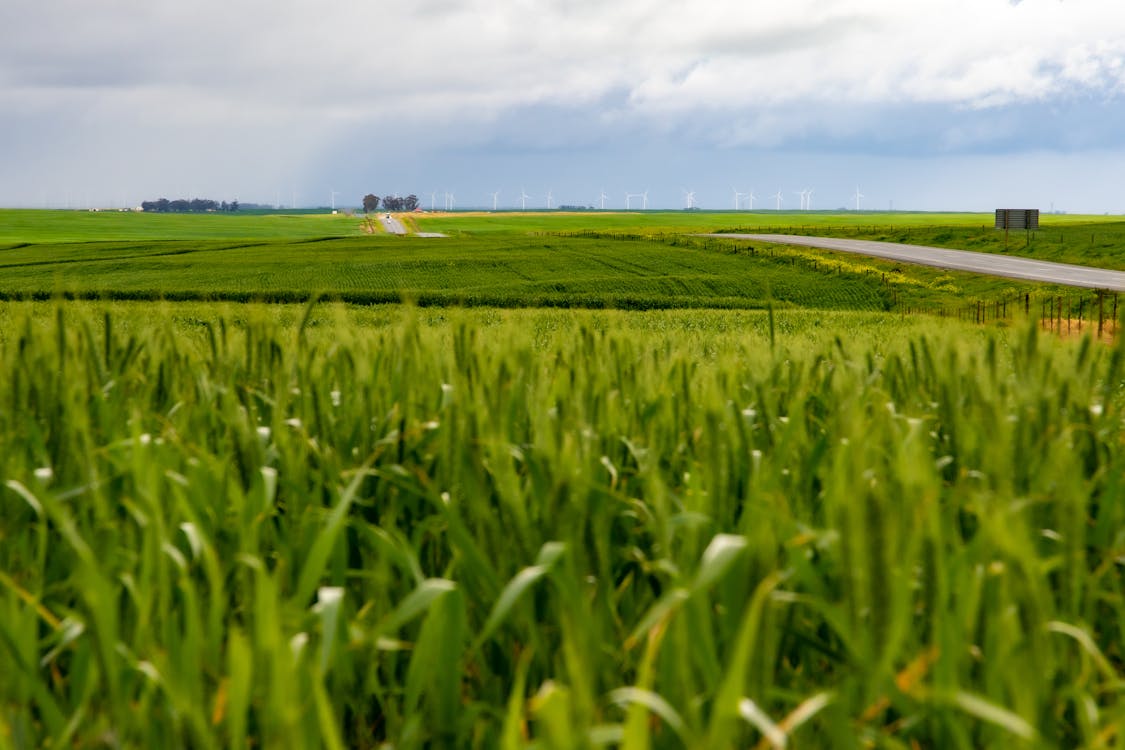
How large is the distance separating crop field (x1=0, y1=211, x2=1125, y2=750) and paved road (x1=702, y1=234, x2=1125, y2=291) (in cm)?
4458

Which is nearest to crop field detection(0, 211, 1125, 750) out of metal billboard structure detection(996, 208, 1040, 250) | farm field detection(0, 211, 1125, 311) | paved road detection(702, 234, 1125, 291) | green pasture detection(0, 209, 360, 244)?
farm field detection(0, 211, 1125, 311)

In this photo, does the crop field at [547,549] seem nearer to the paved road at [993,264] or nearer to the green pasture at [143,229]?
the paved road at [993,264]

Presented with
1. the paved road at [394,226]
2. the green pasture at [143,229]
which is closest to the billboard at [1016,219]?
the green pasture at [143,229]

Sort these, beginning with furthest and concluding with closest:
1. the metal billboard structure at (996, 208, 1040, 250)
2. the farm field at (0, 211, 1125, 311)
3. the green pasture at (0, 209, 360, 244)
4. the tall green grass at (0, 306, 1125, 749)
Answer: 1. the green pasture at (0, 209, 360, 244)
2. the metal billboard structure at (996, 208, 1040, 250)
3. the farm field at (0, 211, 1125, 311)
4. the tall green grass at (0, 306, 1125, 749)

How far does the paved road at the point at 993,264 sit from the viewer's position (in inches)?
1876

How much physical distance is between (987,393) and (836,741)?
39.6 inches

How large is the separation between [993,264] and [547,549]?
6352 cm

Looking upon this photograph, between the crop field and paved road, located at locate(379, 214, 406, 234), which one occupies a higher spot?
paved road, located at locate(379, 214, 406, 234)

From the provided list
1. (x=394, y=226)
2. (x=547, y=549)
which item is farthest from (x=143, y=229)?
(x=547, y=549)

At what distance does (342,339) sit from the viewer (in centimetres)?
295

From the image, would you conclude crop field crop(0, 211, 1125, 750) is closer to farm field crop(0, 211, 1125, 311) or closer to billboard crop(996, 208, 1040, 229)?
farm field crop(0, 211, 1125, 311)

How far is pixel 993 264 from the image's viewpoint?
2327 inches

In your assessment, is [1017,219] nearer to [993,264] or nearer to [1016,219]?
[1016,219]

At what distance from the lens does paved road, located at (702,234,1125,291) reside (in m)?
47.7
